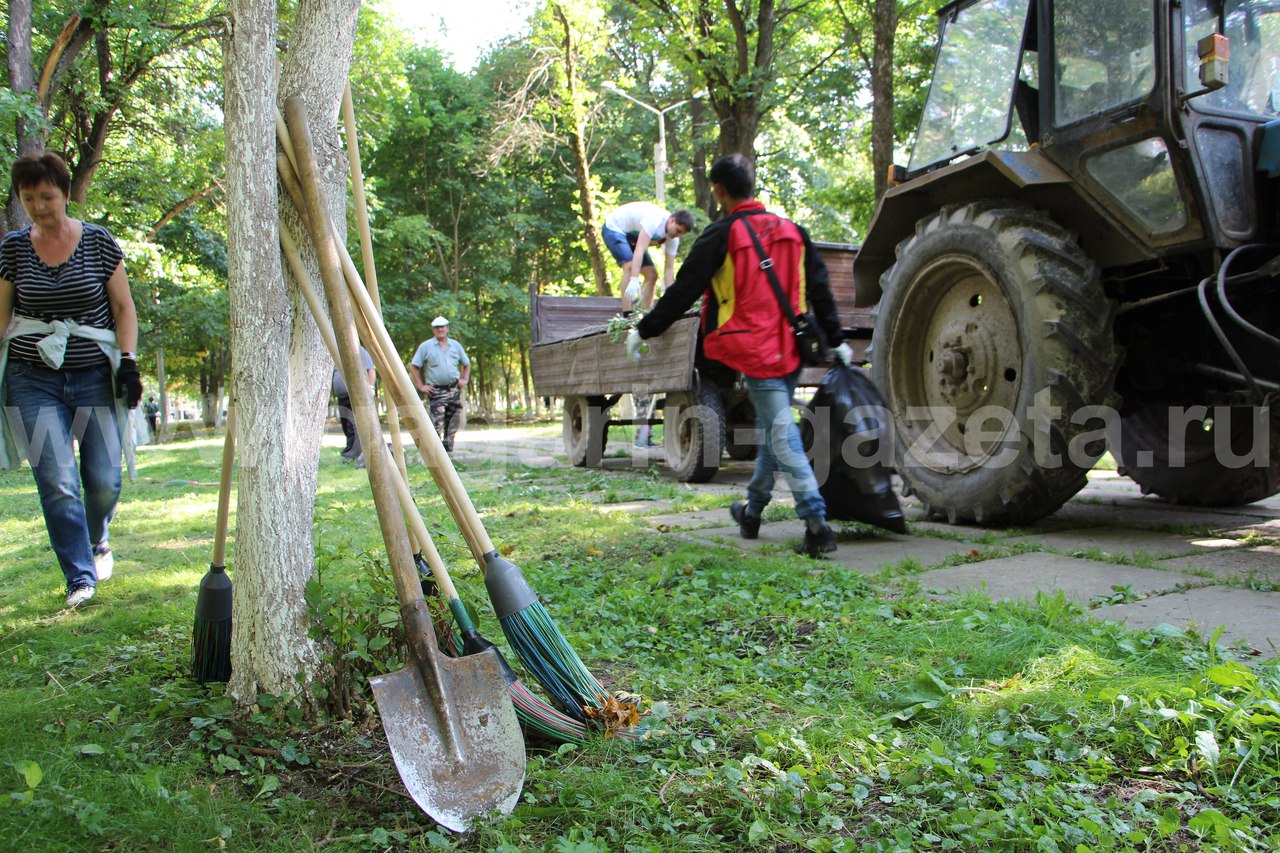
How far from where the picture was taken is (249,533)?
2.36 m

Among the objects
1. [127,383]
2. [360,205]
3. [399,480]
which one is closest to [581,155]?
[127,383]

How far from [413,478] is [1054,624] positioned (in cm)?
661

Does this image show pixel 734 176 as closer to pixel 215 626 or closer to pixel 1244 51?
pixel 1244 51

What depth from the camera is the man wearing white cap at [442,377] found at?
11.1m

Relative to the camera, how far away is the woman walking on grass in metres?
3.84

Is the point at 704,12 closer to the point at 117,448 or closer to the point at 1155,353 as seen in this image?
the point at 1155,353

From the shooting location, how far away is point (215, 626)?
2590 millimetres

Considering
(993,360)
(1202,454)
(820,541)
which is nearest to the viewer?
(820,541)

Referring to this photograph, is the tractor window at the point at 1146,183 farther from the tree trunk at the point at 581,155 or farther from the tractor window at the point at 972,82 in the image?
the tree trunk at the point at 581,155

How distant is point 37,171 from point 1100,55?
4.78m

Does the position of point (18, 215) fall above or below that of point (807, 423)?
above

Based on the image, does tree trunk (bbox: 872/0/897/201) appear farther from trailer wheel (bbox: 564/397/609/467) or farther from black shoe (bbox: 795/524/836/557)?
black shoe (bbox: 795/524/836/557)

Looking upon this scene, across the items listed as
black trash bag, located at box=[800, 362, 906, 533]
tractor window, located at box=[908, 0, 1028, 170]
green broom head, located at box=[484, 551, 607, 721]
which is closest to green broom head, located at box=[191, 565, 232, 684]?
green broom head, located at box=[484, 551, 607, 721]

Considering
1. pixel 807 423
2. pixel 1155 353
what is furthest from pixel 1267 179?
pixel 807 423
